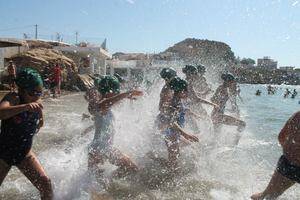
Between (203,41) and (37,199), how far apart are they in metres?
113

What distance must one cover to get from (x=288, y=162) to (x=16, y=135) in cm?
304

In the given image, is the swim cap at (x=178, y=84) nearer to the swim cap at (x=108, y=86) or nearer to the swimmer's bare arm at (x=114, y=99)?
the swim cap at (x=108, y=86)

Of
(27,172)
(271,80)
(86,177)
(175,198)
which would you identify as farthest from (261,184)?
(271,80)

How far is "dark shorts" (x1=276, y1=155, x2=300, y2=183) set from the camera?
16.3 feet

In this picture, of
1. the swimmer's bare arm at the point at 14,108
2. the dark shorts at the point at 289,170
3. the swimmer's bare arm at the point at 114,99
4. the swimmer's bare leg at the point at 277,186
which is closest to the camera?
the swimmer's bare arm at the point at 14,108

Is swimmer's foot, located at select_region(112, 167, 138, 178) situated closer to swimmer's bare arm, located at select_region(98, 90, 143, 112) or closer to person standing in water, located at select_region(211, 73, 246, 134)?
swimmer's bare arm, located at select_region(98, 90, 143, 112)

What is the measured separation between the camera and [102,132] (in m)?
6.62

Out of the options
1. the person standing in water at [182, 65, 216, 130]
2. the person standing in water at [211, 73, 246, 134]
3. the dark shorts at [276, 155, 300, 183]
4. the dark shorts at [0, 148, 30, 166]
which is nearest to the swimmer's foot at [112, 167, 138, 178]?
the dark shorts at [0, 148, 30, 166]

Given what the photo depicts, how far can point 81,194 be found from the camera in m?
6.29

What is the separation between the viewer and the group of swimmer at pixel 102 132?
4.70m

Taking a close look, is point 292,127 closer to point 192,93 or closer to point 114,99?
point 114,99

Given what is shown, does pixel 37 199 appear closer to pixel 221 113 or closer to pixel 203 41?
pixel 221 113

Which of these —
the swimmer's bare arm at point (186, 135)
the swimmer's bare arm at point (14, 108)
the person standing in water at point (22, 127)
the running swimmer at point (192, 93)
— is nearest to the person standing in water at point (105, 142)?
the swimmer's bare arm at point (186, 135)

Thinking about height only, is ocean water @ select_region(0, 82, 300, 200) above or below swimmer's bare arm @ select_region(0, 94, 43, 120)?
below
